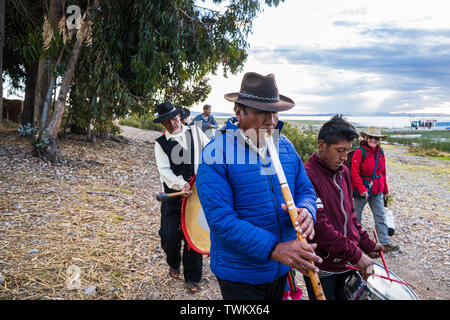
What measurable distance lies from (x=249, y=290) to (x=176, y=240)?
2086mm

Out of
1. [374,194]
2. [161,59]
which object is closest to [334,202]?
[374,194]

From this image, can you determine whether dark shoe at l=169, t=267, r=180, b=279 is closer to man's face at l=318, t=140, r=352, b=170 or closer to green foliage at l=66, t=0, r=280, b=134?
man's face at l=318, t=140, r=352, b=170

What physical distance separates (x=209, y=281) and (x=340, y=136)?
2690mm

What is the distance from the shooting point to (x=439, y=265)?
593 centimetres

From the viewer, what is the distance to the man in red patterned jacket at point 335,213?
2.41 meters

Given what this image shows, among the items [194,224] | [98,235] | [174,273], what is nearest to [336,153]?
[194,224]

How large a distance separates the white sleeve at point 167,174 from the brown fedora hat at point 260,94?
1942 mm

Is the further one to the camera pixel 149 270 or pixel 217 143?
pixel 149 270

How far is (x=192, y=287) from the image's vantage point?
402 cm

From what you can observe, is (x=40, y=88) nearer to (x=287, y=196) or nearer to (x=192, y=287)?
(x=192, y=287)

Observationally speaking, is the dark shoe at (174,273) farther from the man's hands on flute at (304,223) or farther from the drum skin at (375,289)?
the man's hands on flute at (304,223)
